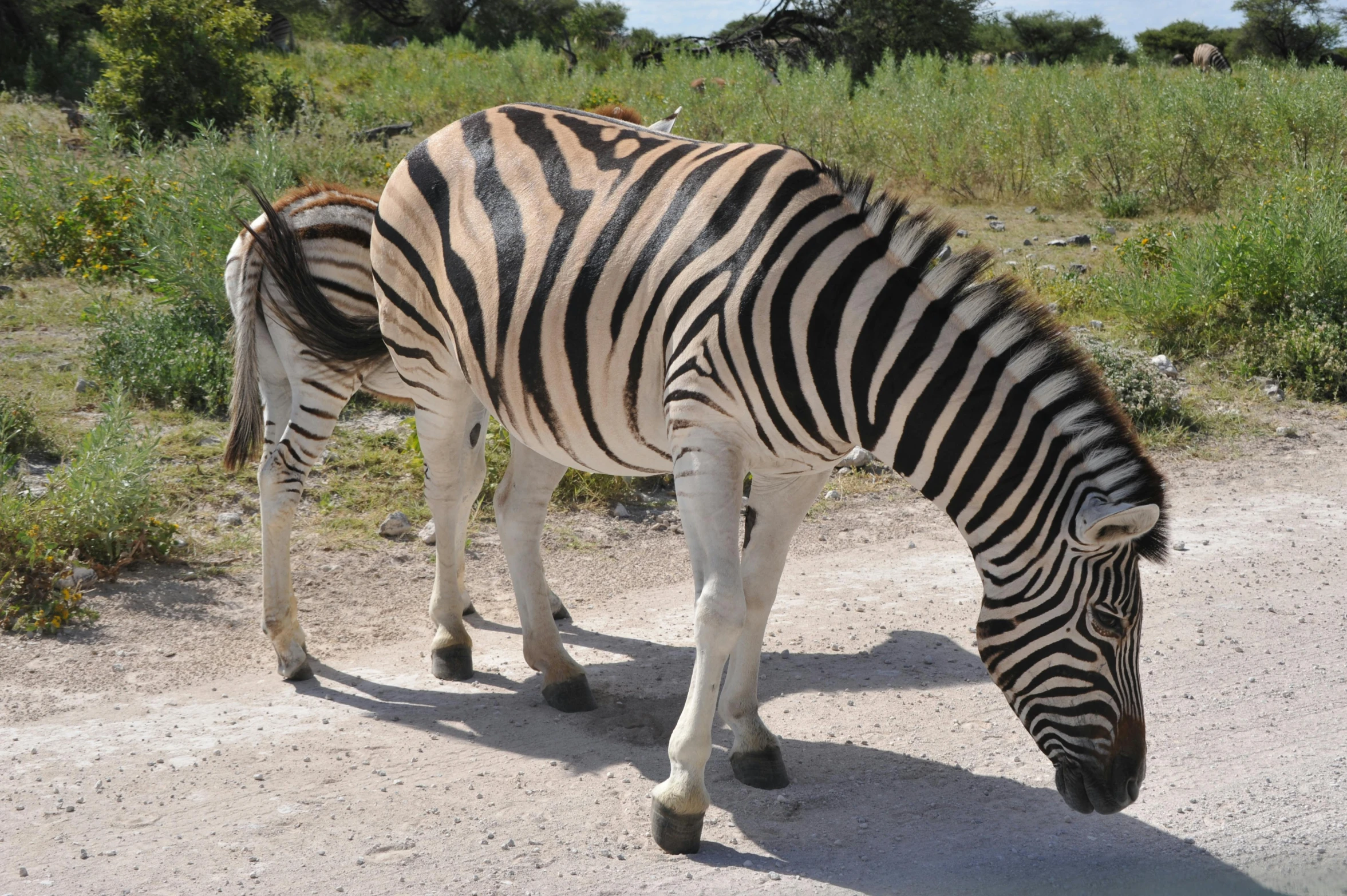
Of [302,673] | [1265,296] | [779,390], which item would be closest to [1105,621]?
[779,390]

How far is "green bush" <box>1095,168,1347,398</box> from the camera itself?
7379mm

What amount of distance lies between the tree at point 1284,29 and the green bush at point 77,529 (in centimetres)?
3922

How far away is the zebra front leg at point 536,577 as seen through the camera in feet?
13.2

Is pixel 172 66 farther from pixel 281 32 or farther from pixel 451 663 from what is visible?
pixel 281 32

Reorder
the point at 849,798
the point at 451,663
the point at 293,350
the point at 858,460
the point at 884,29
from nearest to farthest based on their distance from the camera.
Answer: the point at 849,798 → the point at 451,663 → the point at 293,350 → the point at 858,460 → the point at 884,29

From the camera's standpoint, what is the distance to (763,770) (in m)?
3.46

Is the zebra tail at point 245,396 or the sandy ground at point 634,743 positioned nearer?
the sandy ground at point 634,743

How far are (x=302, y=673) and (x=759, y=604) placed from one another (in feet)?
6.27

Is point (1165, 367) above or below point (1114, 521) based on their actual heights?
below

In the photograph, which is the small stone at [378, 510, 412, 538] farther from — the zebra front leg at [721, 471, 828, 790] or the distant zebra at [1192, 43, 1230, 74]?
the distant zebra at [1192, 43, 1230, 74]

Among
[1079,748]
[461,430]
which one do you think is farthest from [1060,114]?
[1079,748]

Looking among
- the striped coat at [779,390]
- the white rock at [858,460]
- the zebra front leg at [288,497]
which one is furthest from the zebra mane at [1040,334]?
the white rock at [858,460]

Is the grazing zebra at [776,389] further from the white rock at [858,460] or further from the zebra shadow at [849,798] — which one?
the white rock at [858,460]

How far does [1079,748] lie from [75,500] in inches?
167
